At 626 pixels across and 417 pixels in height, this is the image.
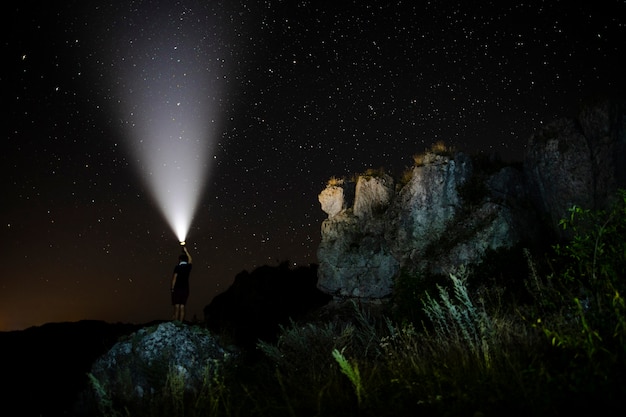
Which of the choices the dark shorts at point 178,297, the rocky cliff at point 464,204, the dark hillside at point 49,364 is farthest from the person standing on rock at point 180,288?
the rocky cliff at point 464,204

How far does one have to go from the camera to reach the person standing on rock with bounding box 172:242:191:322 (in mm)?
16406

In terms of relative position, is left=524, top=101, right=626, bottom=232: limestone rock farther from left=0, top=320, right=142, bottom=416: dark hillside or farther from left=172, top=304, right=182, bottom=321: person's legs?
left=0, top=320, right=142, bottom=416: dark hillside

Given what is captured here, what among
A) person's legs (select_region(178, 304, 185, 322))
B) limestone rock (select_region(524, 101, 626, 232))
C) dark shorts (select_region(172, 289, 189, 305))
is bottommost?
person's legs (select_region(178, 304, 185, 322))

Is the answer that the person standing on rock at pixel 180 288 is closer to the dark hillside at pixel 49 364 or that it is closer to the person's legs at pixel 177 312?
the person's legs at pixel 177 312

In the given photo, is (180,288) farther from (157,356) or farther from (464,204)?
(464,204)

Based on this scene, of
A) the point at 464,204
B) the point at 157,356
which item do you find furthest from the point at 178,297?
the point at 464,204

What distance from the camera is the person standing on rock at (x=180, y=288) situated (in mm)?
16406

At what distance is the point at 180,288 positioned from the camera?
1648cm

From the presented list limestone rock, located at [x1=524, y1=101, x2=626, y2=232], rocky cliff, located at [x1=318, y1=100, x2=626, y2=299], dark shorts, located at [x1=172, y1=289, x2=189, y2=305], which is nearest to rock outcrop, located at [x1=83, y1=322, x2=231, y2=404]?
dark shorts, located at [x1=172, y1=289, x2=189, y2=305]

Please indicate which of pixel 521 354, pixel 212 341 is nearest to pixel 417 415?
pixel 521 354

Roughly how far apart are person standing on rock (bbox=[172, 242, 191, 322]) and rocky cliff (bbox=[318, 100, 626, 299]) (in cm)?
863

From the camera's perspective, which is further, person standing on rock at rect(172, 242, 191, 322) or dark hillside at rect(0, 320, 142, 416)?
person standing on rock at rect(172, 242, 191, 322)

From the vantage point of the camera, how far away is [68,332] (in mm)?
16828

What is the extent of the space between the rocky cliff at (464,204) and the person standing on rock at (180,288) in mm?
8634
